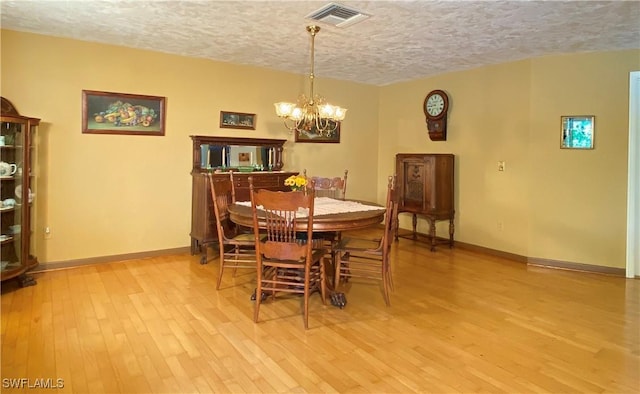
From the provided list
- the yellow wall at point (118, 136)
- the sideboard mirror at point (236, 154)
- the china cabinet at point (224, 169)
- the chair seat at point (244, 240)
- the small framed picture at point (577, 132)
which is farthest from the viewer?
the sideboard mirror at point (236, 154)

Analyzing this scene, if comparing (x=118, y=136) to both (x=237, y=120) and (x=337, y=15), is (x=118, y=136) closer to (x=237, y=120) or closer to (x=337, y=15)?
(x=237, y=120)

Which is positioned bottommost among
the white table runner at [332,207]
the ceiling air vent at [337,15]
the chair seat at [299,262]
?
the chair seat at [299,262]

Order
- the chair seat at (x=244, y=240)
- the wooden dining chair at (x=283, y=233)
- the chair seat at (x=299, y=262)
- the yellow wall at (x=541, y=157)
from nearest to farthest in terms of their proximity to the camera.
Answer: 1. the wooden dining chair at (x=283, y=233)
2. the chair seat at (x=299, y=262)
3. the chair seat at (x=244, y=240)
4. the yellow wall at (x=541, y=157)

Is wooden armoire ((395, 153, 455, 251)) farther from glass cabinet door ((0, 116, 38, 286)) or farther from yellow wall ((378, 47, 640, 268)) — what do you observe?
glass cabinet door ((0, 116, 38, 286))

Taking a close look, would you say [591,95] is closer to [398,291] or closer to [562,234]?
[562,234]

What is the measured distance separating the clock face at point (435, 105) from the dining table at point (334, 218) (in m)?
2.58

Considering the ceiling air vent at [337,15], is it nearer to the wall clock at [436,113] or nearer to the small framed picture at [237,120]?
the small framed picture at [237,120]

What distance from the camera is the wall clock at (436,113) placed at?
224 inches

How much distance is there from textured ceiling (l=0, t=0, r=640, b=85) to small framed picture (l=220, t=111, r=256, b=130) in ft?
2.22

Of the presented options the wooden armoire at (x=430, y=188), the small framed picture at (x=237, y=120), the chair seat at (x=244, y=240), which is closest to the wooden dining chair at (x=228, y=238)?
the chair seat at (x=244, y=240)

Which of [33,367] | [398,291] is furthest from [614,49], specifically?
[33,367]

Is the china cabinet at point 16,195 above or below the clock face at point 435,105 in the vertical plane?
below

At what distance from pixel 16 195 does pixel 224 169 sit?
2122 millimetres

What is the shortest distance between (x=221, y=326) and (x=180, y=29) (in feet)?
9.03
